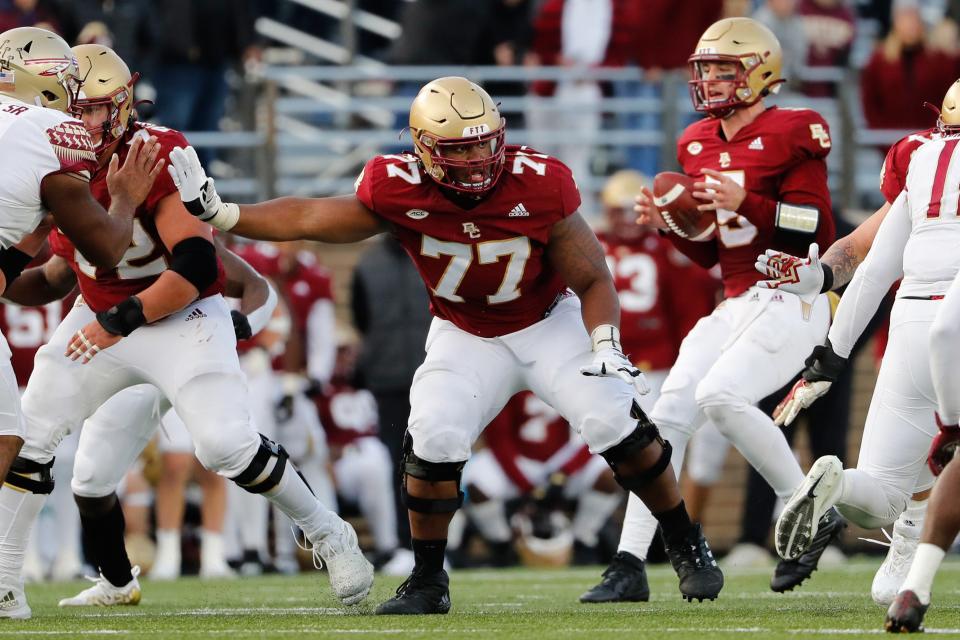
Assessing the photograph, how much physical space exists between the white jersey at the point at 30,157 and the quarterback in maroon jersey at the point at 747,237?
2.21m

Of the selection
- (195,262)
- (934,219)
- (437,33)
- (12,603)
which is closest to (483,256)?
(195,262)

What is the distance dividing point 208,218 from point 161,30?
5078 mm

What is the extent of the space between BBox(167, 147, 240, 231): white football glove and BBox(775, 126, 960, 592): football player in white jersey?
6.34ft

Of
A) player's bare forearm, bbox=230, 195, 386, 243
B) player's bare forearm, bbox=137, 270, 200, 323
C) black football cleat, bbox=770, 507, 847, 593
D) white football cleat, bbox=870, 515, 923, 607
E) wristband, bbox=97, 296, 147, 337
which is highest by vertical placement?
player's bare forearm, bbox=230, 195, 386, 243

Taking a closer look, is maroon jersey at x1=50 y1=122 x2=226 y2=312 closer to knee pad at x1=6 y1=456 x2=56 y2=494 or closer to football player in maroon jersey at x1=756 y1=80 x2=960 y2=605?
knee pad at x1=6 y1=456 x2=56 y2=494

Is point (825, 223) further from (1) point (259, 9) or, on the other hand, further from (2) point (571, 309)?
(1) point (259, 9)

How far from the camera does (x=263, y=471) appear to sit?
564cm

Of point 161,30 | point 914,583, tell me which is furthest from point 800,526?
point 161,30

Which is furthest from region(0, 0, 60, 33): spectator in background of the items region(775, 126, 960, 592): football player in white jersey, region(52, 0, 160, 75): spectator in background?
region(775, 126, 960, 592): football player in white jersey

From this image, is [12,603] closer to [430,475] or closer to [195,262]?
[195,262]

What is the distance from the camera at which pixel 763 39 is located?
6.75 metres

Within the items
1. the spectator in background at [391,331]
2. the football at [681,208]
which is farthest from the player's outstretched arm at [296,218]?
the spectator in background at [391,331]

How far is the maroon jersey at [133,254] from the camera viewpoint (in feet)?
18.9

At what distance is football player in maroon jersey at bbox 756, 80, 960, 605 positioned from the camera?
5.41 m
